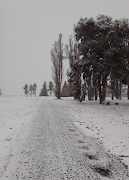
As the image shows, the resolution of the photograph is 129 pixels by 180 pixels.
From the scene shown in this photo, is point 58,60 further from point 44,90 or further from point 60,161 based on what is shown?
point 44,90

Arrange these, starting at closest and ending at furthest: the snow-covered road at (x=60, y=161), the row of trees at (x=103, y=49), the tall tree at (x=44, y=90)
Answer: the snow-covered road at (x=60, y=161) < the row of trees at (x=103, y=49) < the tall tree at (x=44, y=90)

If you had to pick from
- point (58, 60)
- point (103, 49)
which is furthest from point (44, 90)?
point (103, 49)

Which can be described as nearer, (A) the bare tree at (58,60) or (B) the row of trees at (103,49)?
(B) the row of trees at (103,49)

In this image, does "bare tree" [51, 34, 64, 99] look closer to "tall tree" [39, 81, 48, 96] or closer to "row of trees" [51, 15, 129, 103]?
"row of trees" [51, 15, 129, 103]

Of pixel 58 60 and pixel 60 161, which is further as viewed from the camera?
pixel 58 60

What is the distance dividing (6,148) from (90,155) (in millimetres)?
2057

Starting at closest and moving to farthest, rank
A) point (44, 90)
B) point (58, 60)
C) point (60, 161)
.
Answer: point (60, 161) → point (58, 60) → point (44, 90)

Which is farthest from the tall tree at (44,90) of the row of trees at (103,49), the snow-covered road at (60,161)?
the snow-covered road at (60,161)

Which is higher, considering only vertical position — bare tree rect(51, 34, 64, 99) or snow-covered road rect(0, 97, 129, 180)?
bare tree rect(51, 34, 64, 99)

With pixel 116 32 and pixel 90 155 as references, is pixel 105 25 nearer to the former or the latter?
pixel 116 32

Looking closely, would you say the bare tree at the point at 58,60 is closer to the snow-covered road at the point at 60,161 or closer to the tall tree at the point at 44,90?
the snow-covered road at the point at 60,161

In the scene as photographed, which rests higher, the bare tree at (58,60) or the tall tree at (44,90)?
the bare tree at (58,60)

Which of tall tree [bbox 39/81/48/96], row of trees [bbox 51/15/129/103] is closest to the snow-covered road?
row of trees [bbox 51/15/129/103]

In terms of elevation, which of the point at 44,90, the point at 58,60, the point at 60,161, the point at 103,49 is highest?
the point at 58,60
